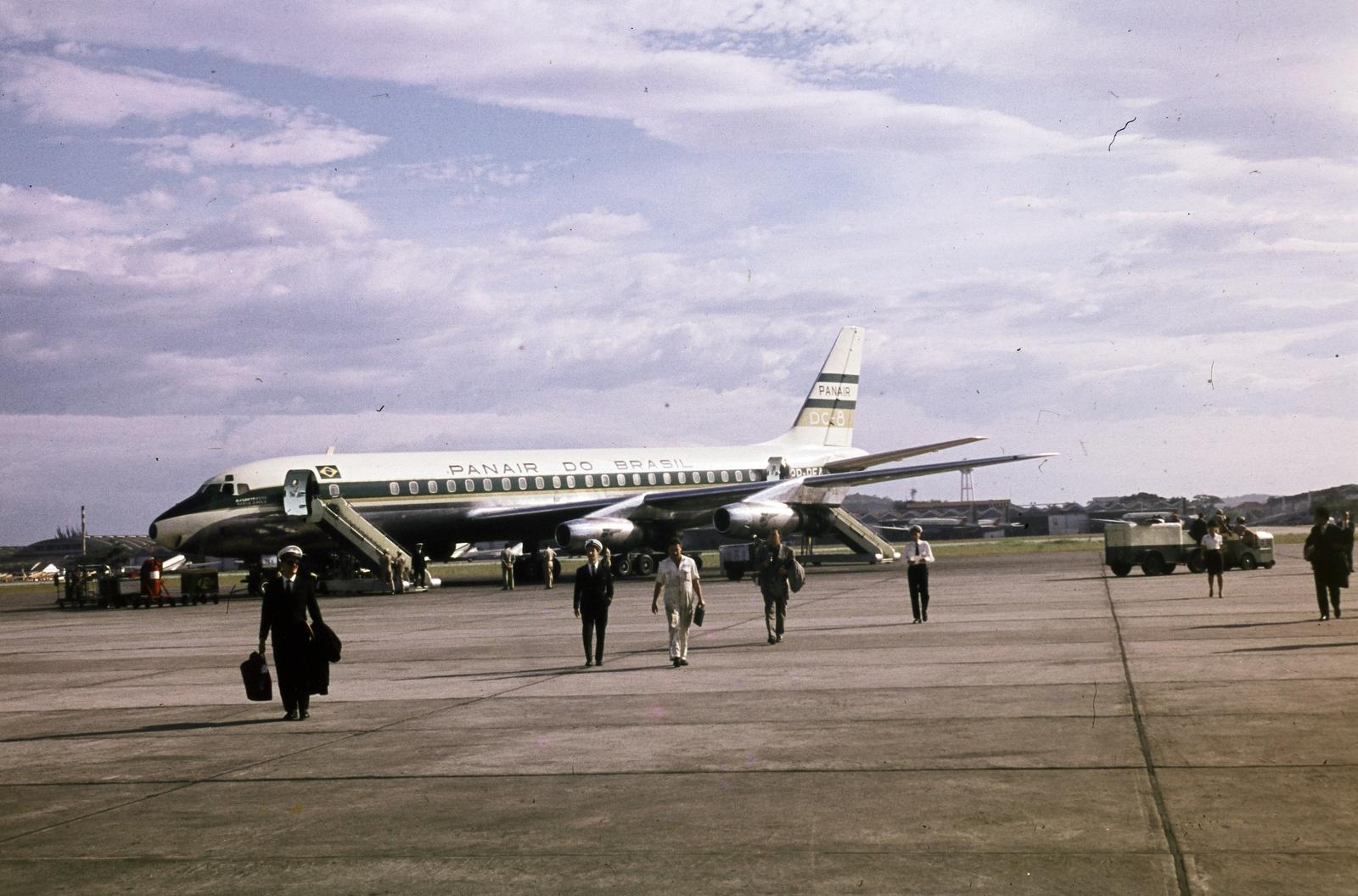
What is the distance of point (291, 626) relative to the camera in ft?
48.6

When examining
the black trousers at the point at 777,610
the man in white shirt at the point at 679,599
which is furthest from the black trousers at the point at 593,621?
the black trousers at the point at 777,610

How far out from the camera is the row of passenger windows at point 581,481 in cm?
4497

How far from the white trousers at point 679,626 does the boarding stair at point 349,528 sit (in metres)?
25.2

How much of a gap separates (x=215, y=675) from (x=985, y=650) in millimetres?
10635

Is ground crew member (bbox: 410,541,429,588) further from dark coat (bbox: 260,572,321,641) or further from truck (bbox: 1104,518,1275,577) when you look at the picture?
dark coat (bbox: 260,572,321,641)

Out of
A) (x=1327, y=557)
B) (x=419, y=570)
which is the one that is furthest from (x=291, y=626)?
(x=419, y=570)

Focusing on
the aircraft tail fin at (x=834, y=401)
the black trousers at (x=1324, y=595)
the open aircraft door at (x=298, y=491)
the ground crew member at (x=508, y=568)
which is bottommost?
the black trousers at (x=1324, y=595)

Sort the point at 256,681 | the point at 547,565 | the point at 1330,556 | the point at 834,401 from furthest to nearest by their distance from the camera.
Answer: the point at 834,401 < the point at 547,565 < the point at 1330,556 < the point at 256,681

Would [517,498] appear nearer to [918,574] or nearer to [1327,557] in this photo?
[918,574]

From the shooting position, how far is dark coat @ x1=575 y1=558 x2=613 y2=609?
18578 mm

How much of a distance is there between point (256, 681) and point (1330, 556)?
1537cm

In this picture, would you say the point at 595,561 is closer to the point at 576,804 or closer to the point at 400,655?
the point at 400,655

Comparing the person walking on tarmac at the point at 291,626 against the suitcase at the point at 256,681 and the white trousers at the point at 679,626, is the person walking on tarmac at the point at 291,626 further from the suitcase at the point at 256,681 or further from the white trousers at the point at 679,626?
the white trousers at the point at 679,626

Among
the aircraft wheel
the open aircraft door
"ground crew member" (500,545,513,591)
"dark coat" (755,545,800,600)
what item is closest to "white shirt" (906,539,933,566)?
"dark coat" (755,545,800,600)
